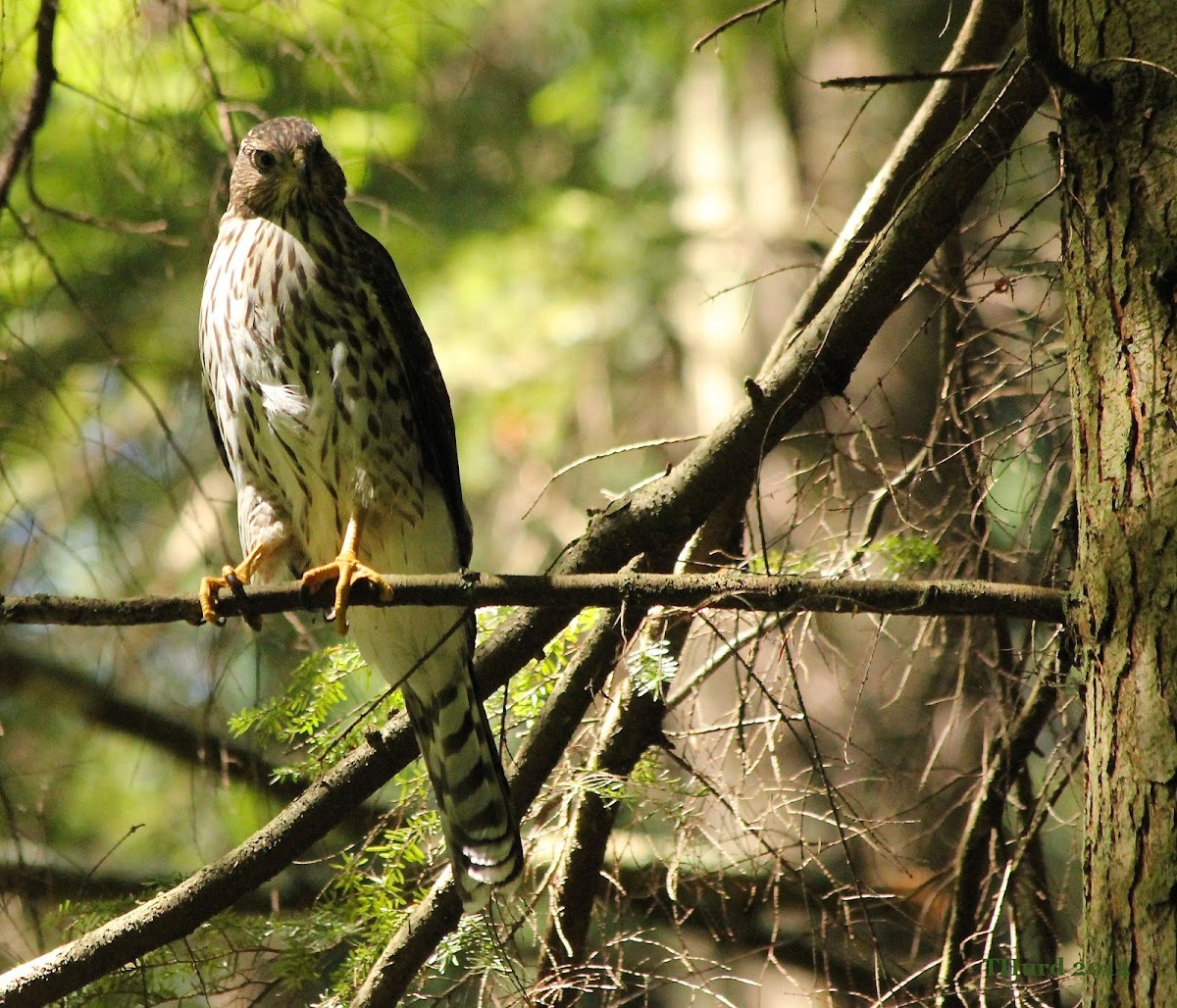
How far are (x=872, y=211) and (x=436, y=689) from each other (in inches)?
65.3

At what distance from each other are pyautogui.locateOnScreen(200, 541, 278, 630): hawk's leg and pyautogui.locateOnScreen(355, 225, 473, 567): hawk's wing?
51 centimetres

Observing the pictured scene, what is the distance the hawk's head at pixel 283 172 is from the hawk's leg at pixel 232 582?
956 mm

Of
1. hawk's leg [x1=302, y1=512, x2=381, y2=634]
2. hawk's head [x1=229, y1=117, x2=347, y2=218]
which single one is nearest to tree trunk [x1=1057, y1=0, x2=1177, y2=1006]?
hawk's leg [x1=302, y1=512, x2=381, y2=634]

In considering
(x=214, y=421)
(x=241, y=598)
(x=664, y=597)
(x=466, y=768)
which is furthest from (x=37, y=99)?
(x=664, y=597)

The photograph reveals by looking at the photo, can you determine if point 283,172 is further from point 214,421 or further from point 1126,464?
point 1126,464

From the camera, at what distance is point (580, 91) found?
261 inches

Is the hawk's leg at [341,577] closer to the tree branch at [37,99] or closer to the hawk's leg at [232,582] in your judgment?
the hawk's leg at [232,582]

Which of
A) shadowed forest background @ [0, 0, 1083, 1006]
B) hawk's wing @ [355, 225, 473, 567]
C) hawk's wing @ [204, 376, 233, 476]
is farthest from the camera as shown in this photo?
hawk's wing @ [204, 376, 233, 476]

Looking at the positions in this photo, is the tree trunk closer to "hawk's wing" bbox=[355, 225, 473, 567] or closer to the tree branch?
"hawk's wing" bbox=[355, 225, 473, 567]

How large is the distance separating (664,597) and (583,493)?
481 cm

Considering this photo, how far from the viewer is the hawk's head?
3668mm

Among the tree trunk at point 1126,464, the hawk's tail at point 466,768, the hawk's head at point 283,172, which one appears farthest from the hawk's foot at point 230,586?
the tree trunk at point 1126,464

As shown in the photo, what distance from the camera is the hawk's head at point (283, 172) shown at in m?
3.67

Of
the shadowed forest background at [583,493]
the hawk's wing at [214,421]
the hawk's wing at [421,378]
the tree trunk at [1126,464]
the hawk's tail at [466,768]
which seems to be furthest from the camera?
the hawk's wing at [214,421]
